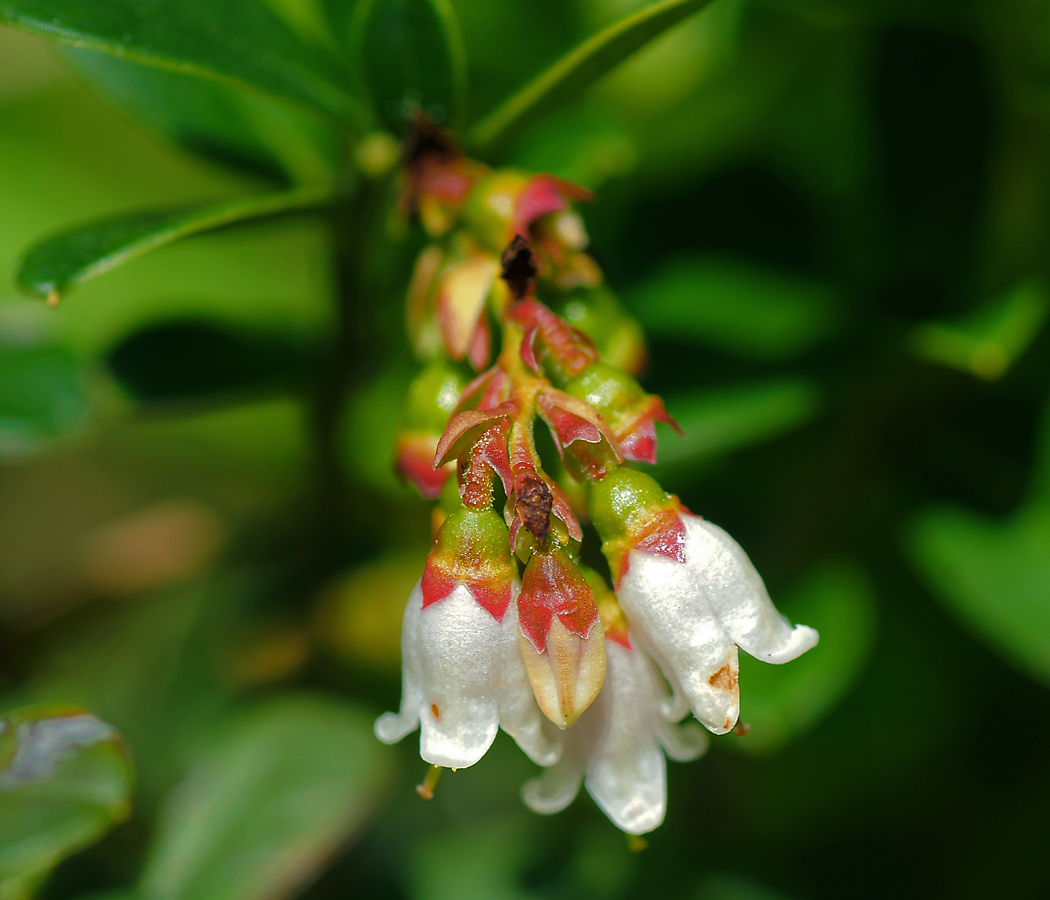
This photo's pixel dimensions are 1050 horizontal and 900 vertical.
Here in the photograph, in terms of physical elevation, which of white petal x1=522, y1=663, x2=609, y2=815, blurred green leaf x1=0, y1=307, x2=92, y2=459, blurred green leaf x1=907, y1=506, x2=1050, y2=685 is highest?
blurred green leaf x1=0, y1=307, x2=92, y2=459

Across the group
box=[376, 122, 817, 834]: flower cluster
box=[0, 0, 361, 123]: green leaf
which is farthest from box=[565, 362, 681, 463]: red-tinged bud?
box=[0, 0, 361, 123]: green leaf

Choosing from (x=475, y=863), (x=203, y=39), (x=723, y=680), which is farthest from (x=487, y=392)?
(x=475, y=863)

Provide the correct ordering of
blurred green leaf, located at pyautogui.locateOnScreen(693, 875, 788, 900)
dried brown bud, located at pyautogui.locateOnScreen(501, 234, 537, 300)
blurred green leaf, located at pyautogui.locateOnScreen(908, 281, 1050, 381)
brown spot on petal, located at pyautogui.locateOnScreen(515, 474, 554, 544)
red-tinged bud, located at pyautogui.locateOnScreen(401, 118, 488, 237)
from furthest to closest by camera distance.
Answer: blurred green leaf, located at pyautogui.locateOnScreen(693, 875, 788, 900) → blurred green leaf, located at pyautogui.locateOnScreen(908, 281, 1050, 381) → red-tinged bud, located at pyautogui.locateOnScreen(401, 118, 488, 237) → dried brown bud, located at pyautogui.locateOnScreen(501, 234, 537, 300) → brown spot on petal, located at pyautogui.locateOnScreen(515, 474, 554, 544)

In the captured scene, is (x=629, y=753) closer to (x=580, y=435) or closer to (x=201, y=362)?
(x=580, y=435)

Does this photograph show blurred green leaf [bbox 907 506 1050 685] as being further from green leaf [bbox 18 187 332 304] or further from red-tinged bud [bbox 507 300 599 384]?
green leaf [bbox 18 187 332 304]

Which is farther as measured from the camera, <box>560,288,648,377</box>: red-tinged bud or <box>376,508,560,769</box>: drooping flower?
<box>560,288,648,377</box>: red-tinged bud

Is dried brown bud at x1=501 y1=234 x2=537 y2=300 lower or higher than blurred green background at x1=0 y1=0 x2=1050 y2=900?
higher

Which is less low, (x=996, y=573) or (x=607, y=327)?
(x=607, y=327)
